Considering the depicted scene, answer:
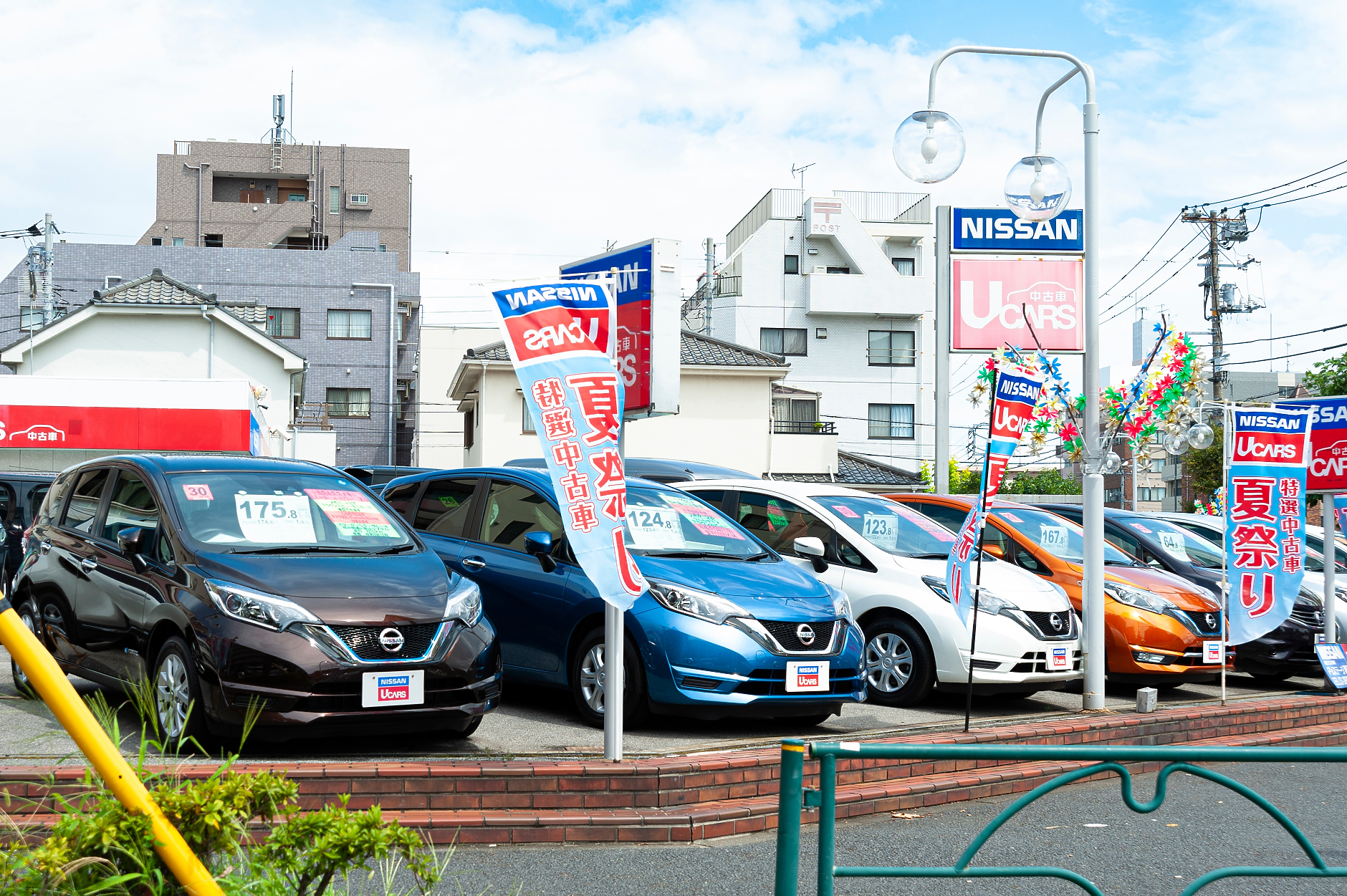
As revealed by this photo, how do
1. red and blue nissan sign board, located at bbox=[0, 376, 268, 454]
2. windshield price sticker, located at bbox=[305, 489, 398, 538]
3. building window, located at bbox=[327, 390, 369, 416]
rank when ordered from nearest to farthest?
windshield price sticker, located at bbox=[305, 489, 398, 538], red and blue nissan sign board, located at bbox=[0, 376, 268, 454], building window, located at bbox=[327, 390, 369, 416]

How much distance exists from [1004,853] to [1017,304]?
648 centimetres

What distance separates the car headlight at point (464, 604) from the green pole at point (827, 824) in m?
3.50

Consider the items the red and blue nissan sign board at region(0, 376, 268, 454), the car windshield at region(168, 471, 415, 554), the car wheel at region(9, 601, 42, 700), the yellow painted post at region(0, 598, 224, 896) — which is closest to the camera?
the yellow painted post at region(0, 598, 224, 896)

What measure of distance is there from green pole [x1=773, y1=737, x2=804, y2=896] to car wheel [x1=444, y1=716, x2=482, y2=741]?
3.47 meters

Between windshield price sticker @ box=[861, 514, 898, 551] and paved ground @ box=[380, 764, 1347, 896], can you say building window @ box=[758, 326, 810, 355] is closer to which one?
windshield price sticker @ box=[861, 514, 898, 551]

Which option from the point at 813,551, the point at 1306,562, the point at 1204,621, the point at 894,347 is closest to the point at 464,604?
the point at 813,551

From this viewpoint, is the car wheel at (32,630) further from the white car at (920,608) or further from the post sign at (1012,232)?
the post sign at (1012,232)

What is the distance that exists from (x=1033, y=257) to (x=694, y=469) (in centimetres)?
676

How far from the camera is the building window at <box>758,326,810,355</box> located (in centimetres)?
4572

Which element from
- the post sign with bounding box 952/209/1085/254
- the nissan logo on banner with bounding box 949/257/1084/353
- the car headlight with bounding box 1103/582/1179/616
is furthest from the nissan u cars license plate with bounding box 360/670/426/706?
the post sign with bounding box 952/209/1085/254

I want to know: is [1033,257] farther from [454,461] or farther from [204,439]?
[454,461]

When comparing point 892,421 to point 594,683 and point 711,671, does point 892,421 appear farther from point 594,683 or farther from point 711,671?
Result: point 711,671

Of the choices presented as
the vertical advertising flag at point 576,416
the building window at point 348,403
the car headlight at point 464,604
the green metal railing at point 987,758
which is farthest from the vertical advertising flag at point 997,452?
the building window at point 348,403

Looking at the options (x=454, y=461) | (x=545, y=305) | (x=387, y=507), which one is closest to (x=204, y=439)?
(x=454, y=461)
